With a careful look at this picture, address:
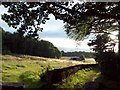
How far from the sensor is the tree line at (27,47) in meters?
48.2

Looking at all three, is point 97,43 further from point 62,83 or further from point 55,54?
point 55,54

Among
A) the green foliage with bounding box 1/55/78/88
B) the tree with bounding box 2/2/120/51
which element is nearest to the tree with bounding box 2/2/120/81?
the tree with bounding box 2/2/120/51

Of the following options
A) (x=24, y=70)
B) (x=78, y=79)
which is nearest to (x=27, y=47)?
(x=24, y=70)

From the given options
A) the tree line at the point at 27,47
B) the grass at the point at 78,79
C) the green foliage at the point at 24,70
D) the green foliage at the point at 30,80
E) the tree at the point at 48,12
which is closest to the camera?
the tree at the point at 48,12

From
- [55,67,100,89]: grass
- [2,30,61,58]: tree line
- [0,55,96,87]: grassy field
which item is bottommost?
[55,67,100,89]: grass

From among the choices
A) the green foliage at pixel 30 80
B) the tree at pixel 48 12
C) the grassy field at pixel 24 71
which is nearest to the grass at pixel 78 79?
the grassy field at pixel 24 71

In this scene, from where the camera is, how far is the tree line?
48.2m

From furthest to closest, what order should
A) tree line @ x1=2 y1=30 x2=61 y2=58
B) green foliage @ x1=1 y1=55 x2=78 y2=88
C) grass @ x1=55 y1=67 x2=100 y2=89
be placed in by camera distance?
tree line @ x1=2 y1=30 x2=61 y2=58
green foliage @ x1=1 y1=55 x2=78 y2=88
grass @ x1=55 y1=67 x2=100 y2=89

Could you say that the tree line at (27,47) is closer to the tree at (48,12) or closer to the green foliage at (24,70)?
the green foliage at (24,70)

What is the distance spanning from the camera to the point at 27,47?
5350cm

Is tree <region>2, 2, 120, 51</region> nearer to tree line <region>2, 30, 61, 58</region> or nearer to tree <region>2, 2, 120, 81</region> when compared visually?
tree <region>2, 2, 120, 81</region>

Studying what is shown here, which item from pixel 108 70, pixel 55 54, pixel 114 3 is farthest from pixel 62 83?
pixel 55 54

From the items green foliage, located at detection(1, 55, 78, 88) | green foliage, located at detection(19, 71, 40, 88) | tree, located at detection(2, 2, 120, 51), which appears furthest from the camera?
green foliage, located at detection(1, 55, 78, 88)

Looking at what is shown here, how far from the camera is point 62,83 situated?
86.8 feet
